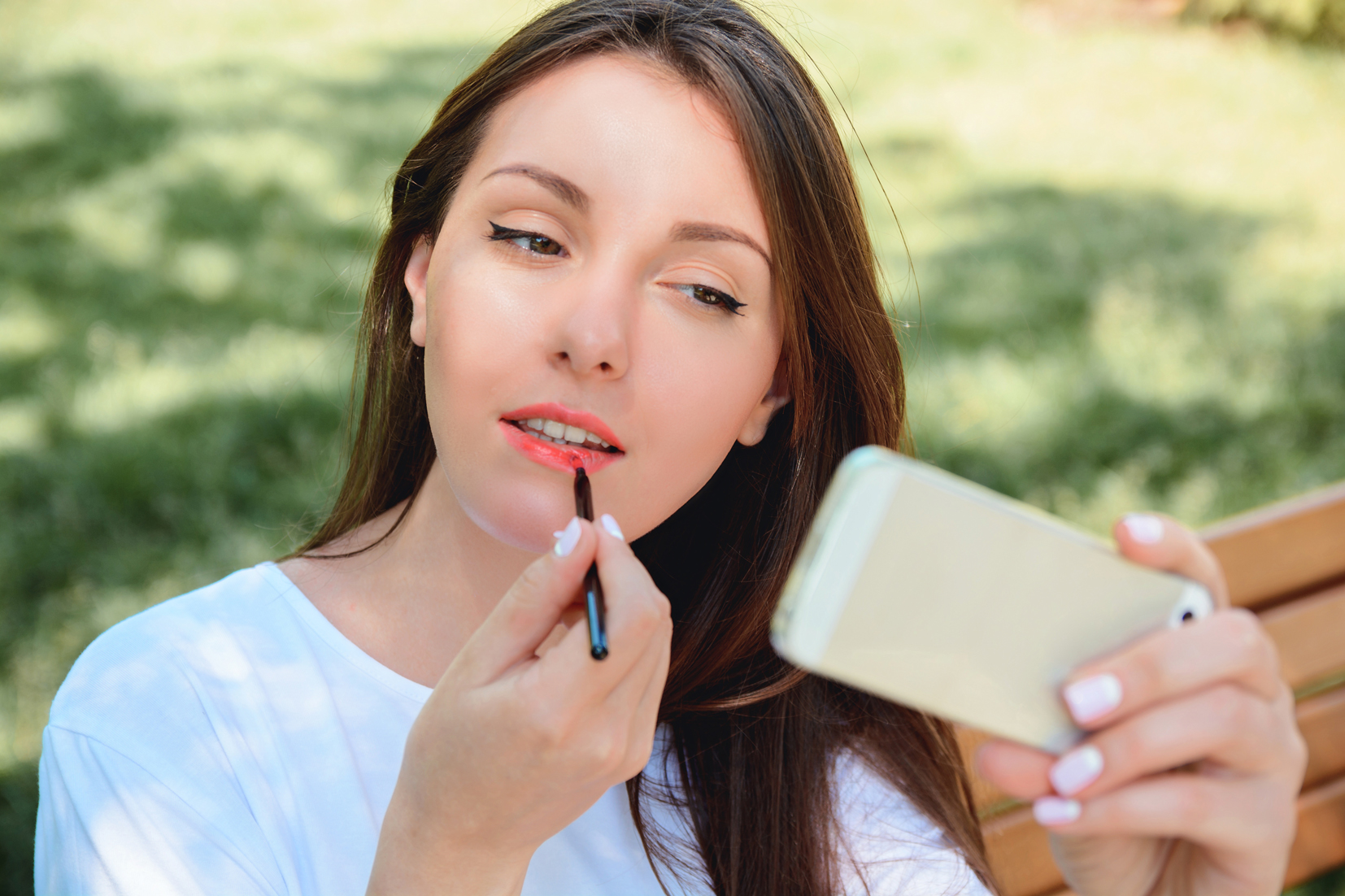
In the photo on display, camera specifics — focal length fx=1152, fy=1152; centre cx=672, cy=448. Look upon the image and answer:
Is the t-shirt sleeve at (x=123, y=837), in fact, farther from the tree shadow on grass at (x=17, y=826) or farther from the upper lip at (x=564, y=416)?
the tree shadow on grass at (x=17, y=826)

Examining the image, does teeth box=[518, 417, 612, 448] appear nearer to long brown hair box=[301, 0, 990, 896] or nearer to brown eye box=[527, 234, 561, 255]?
brown eye box=[527, 234, 561, 255]

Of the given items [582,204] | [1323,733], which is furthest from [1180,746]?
[1323,733]

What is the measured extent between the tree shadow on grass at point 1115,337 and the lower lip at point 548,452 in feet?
7.91

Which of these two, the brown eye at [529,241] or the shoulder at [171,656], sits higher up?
the brown eye at [529,241]

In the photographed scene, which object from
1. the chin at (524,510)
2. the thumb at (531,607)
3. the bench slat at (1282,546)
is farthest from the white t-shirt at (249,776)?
the bench slat at (1282,546)

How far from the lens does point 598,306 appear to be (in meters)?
1.37

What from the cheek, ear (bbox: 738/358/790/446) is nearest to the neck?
the cheek

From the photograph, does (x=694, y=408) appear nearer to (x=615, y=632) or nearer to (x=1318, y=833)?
(x=615, y=632)

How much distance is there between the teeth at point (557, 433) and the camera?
1.39 meters

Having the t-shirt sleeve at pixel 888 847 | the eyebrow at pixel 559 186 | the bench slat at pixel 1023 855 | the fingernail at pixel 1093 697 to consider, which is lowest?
the bench slat at pixel 1023 855

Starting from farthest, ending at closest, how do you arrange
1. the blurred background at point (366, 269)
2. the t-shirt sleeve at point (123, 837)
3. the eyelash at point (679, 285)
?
1. the blurred background at point (366, 269)
2. the eyelash at point (679, 285)
3. the t-shirt sleeve at point (123, 837)

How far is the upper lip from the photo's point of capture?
1361 millimetres

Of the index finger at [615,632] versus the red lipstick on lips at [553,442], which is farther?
the red lipstick on lips at [553,442]

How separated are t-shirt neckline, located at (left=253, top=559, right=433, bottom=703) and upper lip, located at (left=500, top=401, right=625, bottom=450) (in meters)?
0.43
